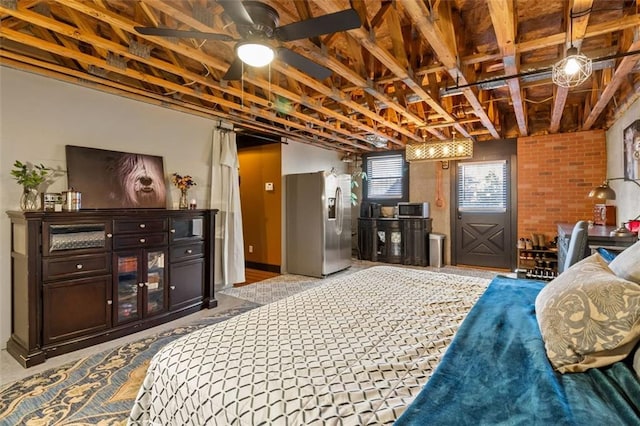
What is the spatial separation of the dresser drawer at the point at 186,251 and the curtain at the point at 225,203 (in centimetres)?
70

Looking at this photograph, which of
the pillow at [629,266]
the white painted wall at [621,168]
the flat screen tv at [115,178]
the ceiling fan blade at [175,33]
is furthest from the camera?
the white painted wall at [621,168]

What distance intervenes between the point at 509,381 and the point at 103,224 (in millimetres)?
3213

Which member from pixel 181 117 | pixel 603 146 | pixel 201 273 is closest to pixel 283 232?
pixel 201 273

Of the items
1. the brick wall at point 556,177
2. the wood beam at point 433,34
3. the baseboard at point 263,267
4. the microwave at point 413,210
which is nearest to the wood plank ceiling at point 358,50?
the wood beam at point 433,34

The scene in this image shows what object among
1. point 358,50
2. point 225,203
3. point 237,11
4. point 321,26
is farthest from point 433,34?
point 225,203

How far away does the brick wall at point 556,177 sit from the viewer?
505 cm

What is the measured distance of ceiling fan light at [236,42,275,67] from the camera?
1.84 meters

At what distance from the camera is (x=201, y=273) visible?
12.4 ft

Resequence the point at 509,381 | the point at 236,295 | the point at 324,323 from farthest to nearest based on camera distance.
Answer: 1. the point at 236,295
2. the point at 324,323
3. the point at 509,381

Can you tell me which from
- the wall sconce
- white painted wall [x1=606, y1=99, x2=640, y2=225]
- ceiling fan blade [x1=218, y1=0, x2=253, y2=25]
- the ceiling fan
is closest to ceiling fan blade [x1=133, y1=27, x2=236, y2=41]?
the ceiling fan

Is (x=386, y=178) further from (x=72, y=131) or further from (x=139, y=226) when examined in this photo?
(x=72, y=131)

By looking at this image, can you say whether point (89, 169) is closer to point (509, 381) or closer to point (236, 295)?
point (236, 295)

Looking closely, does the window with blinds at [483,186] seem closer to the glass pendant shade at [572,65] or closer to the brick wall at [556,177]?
the brick wall at [556,177]

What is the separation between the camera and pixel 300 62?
7.07 feet
